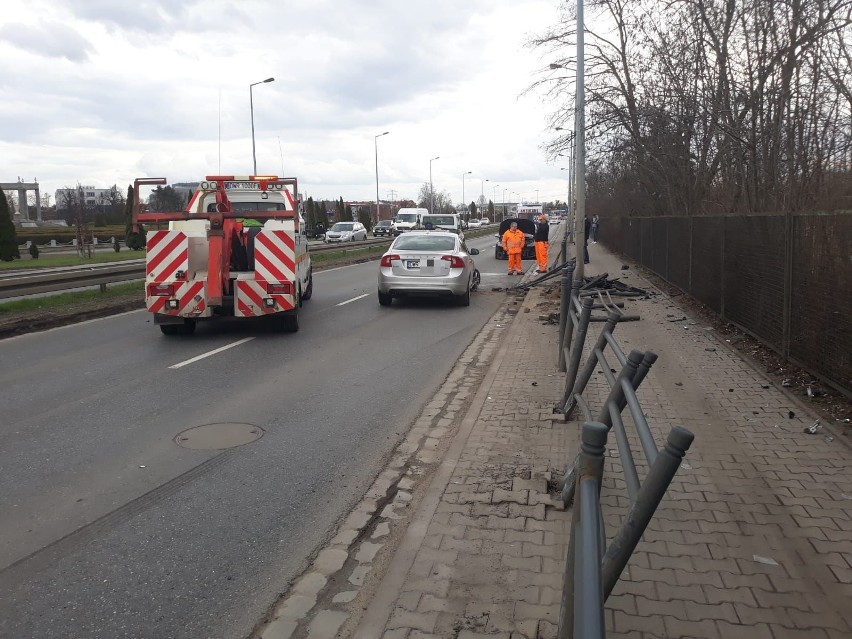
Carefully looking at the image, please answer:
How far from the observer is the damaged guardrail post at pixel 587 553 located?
1.84 m

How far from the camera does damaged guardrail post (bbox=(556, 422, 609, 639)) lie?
1839 millimetres

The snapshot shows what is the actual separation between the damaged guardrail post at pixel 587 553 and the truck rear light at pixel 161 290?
9.31 metres

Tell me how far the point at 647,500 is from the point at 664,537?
1.81 metres

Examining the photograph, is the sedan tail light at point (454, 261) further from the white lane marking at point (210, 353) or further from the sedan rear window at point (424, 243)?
the white lane marking at point (210, 353)

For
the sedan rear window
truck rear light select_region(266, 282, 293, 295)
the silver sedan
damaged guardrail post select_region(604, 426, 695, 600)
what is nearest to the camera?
damaged guardrail post select_region(604, 426, 695, 600)

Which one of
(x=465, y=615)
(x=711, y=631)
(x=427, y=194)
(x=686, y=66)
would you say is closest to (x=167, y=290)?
(x=465, y=615)

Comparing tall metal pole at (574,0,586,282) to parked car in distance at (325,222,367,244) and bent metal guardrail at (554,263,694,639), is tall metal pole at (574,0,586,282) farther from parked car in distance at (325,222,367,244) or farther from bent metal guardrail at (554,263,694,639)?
parked car in distance at (325,222,367,244)

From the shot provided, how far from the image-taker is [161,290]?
430 inches

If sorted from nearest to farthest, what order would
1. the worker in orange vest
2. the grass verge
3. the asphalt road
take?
the asphalt road → the grass verge → the worker in orange vest

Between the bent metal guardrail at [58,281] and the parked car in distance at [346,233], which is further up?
the parked car in distance at [346,233]

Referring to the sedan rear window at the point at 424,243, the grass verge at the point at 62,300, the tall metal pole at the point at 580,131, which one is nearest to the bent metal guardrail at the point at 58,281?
the grass verge at the point at 62,300

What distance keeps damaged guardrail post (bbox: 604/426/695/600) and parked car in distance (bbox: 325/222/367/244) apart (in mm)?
46195

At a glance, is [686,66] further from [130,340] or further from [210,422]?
[210,422]

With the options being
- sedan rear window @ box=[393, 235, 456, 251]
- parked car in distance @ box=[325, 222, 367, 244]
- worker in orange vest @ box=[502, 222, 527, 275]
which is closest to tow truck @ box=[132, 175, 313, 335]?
sedan rear window @ box=[393, 235, 456, 251]
